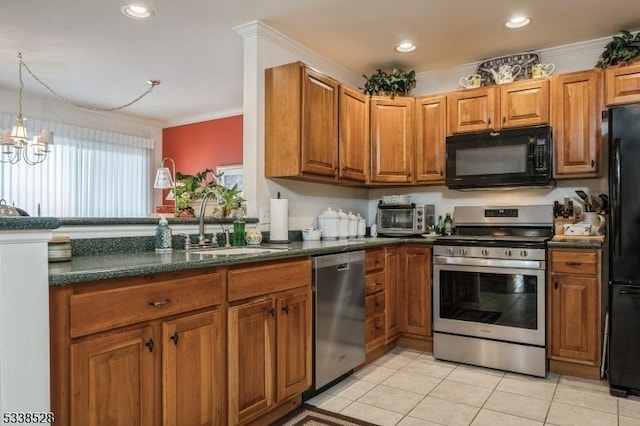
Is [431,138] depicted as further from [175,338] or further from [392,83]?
[175,338]

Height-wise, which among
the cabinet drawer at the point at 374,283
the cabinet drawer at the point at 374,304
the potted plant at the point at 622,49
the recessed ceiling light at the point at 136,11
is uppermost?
the recessed ceiling light at the point at 136,11

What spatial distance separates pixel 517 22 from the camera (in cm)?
301

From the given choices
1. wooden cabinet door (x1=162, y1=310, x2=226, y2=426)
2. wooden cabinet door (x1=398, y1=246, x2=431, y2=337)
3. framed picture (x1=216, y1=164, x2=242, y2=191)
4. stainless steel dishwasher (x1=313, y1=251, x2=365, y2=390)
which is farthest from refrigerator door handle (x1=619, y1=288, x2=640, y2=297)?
framed picture (x1=216, y1=164, x2=242, y2=191)

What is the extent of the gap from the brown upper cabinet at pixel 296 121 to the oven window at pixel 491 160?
115 cm

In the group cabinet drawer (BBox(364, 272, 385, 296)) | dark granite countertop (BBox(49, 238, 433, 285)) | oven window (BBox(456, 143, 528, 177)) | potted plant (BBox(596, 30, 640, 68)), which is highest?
potted plant (BBox(596, 30, 640, 68))

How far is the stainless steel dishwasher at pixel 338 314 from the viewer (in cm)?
249

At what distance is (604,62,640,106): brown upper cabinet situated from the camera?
9.56 ft

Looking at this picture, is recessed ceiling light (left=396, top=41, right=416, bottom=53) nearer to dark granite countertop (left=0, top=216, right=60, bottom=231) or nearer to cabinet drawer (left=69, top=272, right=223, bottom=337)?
cabinet drawer (left=69, top=272, right=223, bottom=337)

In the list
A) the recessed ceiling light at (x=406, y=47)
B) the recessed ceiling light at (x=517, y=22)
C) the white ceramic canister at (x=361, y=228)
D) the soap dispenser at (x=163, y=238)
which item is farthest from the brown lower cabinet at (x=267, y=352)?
the recessed ceiling light at (x=517, y=22)

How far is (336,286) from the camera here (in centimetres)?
263

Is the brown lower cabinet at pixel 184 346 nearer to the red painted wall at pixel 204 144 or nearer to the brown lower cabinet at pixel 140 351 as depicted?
the brown lower cabinet at pixel 140 351

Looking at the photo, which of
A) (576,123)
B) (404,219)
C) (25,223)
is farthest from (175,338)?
(576,123)

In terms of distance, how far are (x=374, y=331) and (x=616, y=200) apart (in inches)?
69.1

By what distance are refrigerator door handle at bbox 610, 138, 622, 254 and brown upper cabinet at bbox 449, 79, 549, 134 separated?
2.38 ft
